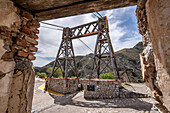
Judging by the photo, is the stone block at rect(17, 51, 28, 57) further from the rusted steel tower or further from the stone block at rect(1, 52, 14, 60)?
the rusted steel tower

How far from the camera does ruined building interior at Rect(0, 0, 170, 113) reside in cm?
100

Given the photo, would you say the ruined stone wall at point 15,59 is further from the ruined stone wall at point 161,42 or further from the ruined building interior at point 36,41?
the ruined stone wall at point 161,42

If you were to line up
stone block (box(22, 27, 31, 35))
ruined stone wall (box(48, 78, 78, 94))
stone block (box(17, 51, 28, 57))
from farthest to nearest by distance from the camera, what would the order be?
ruined stone wall (box(48, 78, 78, 94)), stone block (box(22, 27, 31, 35)), stone block (box(17, 51, 28, 57))

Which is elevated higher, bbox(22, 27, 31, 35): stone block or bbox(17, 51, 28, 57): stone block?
bbox(22, 27, 31, 35): stone block

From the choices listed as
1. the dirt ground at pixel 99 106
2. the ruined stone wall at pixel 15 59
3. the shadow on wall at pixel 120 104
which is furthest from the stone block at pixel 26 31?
the shadow on wall at pixel 120 104

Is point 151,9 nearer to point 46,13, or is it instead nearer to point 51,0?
point 51,0

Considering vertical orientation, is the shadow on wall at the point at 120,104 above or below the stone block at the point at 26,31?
below

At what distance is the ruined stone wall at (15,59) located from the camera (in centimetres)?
141

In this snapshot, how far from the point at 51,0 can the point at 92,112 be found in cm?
435

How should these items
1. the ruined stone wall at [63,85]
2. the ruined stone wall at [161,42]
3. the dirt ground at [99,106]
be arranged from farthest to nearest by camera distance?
the ruined stone wall at [63,85], the dirt ground at [99,106], the ruined stone wall at [161,42]

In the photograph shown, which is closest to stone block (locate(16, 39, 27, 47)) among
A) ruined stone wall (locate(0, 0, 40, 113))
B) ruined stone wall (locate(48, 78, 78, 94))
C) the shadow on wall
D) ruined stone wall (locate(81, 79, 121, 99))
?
ruined stone wall (locate(0, 0, 40, 113))

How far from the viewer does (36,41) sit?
2166 mm

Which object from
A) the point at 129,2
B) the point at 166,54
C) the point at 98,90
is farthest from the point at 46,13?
the point at 98,90

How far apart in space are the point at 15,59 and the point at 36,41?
2.32 feet
